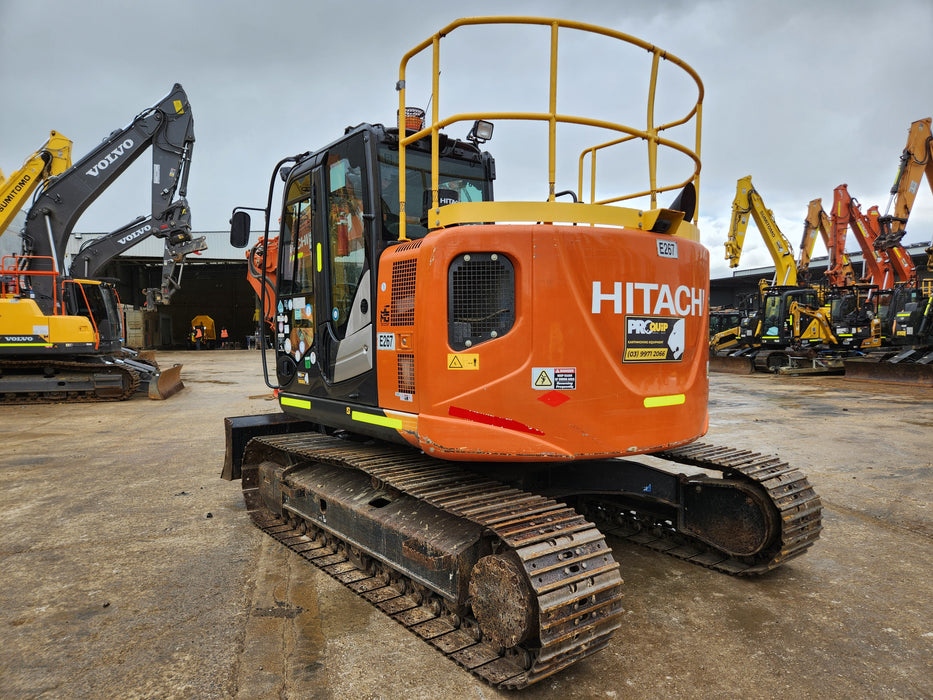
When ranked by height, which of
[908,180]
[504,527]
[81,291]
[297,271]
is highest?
[908,180]

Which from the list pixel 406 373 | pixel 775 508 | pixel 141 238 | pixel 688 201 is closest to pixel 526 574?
pixel 406 373

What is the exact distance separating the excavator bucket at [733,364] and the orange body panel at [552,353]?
19.0 m

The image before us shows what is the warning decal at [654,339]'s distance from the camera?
335 centimetres

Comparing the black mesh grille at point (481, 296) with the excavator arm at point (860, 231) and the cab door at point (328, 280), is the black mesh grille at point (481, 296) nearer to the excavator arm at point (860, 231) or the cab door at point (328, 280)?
the cab door at point (328, 280)

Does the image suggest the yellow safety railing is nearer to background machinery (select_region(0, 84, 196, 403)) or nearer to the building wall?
background machinery (select_region(0, 84, 196, 403))

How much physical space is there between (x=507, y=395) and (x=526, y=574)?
0.88 m

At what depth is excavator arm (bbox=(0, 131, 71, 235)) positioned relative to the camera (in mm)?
14148

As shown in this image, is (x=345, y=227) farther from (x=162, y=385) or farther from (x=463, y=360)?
(x=162, y=385)

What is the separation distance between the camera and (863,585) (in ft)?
13.1

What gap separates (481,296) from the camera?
3.24 metres

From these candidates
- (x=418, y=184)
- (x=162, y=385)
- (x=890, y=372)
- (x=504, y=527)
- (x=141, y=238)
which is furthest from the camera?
(x=890, y=372)

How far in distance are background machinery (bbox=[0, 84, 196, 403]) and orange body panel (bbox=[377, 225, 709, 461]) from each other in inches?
480

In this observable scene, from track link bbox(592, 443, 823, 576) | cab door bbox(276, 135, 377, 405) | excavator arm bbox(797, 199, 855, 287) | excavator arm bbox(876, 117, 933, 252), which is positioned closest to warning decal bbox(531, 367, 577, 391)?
track link bbox(592, 443, 823, 576)

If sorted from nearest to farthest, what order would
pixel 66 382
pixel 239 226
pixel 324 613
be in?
pixel 324 613, pixel 239 226, pixel 66 382
